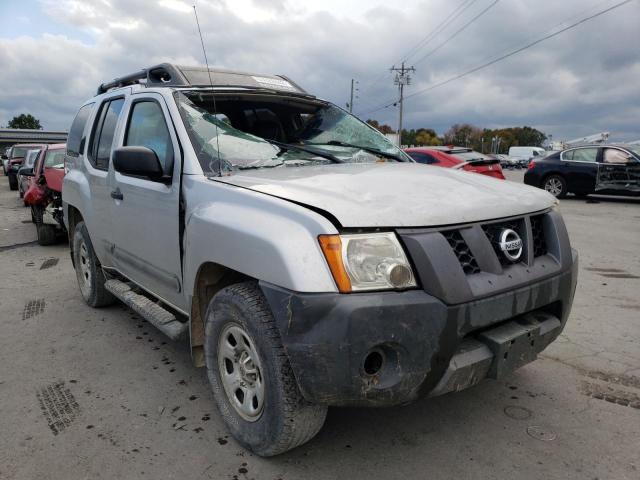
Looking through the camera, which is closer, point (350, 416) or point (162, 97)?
point (350, 416)

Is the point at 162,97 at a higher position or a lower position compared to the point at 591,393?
higher

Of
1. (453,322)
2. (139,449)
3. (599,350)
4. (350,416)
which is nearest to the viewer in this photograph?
(453,322)

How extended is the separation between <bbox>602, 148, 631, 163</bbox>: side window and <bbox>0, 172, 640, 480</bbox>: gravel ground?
1033 cm

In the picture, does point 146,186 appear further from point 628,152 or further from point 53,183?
point 628,152

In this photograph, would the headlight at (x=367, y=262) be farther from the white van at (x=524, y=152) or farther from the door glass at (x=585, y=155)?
the white van at (x=524, y=152)

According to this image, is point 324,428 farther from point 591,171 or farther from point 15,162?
point 15,162

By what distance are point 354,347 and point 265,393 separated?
560 mm

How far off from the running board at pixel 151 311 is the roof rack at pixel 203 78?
1.52 m

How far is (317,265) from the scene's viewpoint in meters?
1.99

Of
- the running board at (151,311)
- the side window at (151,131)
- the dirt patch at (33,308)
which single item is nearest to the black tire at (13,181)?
the dirt patch at (33,308)

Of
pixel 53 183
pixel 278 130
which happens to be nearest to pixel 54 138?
pixel 53 183

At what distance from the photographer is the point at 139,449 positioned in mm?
2557

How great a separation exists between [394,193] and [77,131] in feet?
12.5

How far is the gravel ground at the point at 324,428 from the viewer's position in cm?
240
